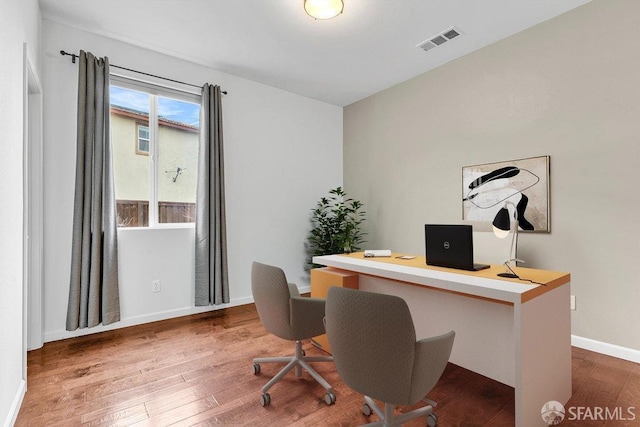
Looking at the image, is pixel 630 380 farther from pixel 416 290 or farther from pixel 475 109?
pixel 475 109

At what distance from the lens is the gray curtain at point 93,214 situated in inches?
114

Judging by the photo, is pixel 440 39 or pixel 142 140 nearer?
pixel 440 39

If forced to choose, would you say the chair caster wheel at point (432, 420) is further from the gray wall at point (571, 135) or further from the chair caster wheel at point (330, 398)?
the gray wall at point (571, 135)

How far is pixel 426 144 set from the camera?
3.98 metres

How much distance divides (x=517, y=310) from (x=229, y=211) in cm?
326

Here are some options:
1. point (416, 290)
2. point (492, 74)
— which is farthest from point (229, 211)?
point (492, 74)

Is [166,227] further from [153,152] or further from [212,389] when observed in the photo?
[212,389]

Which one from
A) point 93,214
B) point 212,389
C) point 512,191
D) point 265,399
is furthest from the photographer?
point 512,191

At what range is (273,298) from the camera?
199cm

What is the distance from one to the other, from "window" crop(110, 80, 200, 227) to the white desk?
2.27 m

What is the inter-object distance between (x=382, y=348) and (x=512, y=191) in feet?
8.44

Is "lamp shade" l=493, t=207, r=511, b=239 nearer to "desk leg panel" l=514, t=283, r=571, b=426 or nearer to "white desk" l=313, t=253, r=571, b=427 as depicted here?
"white desk" l=313, t=253, r=571, b=427

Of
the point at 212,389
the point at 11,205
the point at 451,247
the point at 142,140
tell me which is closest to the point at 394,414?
the point at 451,247

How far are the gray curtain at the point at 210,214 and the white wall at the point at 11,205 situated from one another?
1.67 m
